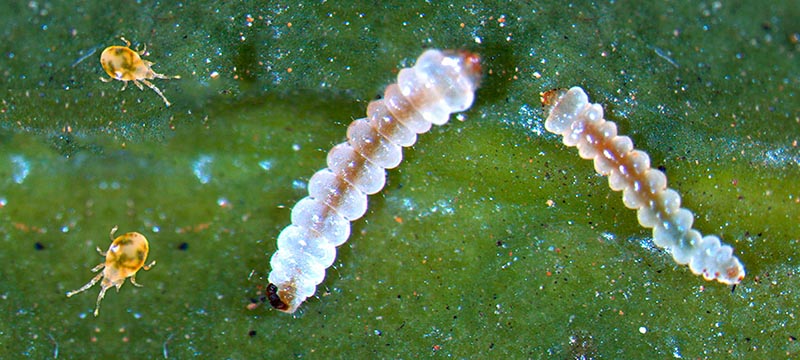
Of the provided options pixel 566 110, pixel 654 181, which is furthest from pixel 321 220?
pixel 654 181

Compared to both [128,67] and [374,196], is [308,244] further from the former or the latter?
[128,67]

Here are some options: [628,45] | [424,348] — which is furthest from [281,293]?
[628,45]

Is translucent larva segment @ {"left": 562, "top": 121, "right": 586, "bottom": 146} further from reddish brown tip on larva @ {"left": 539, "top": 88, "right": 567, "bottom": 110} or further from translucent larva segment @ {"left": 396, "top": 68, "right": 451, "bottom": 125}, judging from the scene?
translucent larva segment @ {"left": 396, "top": 68, "right": 451, "bottom": 125}

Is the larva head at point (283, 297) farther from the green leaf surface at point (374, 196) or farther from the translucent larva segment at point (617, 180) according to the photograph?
the translucent larva segment at point (617, 180)

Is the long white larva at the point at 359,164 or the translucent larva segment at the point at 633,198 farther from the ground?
the translucent larva segment at the point at 633,198

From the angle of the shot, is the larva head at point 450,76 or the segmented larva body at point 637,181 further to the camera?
the segmented larva body at point 637,181

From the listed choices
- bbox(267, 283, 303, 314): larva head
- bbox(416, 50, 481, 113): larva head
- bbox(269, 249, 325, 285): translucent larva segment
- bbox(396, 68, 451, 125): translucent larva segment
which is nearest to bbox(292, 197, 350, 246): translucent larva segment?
bbox(269, 249, 325, 285): translucent larva segment

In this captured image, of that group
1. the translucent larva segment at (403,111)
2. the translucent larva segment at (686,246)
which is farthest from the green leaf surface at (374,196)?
the translucent larva segment at (403,111)
